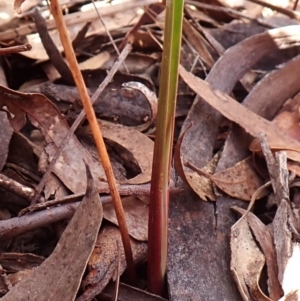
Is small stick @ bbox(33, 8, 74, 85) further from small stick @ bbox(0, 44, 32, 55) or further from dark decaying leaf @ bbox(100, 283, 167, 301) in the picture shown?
dark decaying leaf @ bbox(100, 283, 167, 301)

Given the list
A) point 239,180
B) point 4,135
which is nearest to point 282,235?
point 239,180

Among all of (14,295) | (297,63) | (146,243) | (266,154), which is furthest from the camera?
(297,63)

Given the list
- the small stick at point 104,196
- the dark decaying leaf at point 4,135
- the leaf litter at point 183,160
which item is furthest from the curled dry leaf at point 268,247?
the dark decaying leaf at point 4,135

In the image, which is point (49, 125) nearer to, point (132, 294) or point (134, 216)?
point (134, 216)

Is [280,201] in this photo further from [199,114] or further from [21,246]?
[21,246]

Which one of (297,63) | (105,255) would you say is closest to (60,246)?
(105,255)

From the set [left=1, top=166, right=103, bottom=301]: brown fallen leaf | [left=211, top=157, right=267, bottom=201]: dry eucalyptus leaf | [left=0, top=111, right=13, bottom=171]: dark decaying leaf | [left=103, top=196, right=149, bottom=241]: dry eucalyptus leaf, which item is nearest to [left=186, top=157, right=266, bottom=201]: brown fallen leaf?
[left=211, top=157, right=267, bottom=201]: dry eucalyptus leaf

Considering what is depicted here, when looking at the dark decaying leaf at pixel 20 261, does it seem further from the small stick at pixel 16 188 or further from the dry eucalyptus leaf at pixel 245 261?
the dry eucalyptus leaf at pixel 245 261
